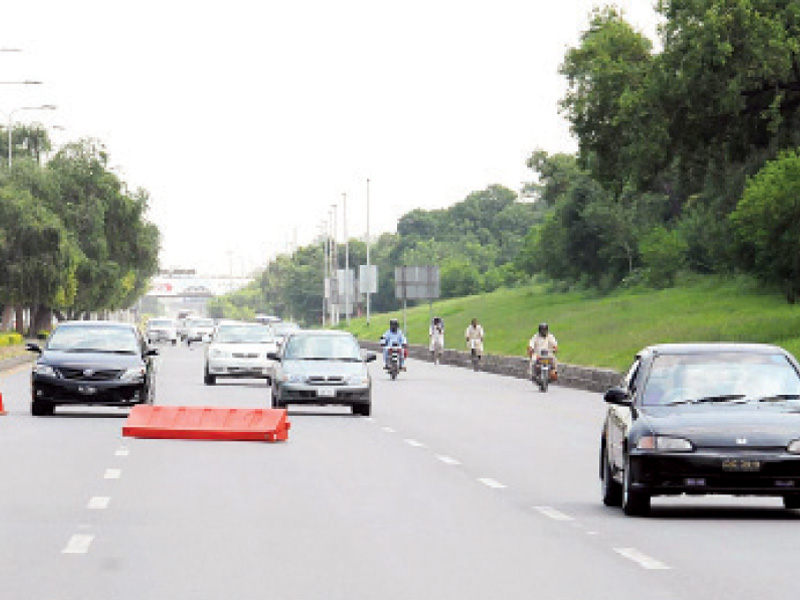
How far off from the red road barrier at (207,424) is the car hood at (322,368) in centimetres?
584

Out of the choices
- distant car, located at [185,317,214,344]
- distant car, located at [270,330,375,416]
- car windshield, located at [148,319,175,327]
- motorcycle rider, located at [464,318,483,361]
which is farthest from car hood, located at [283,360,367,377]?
car windshield, located at [148,319,175,327]

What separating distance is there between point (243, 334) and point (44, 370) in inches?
750

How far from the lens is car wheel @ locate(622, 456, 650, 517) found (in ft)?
52.9

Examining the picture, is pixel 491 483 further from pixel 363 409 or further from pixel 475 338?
pixel 475 338

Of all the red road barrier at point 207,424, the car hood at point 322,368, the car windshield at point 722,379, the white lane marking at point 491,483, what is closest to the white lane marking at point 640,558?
the car windshield at point 722,379

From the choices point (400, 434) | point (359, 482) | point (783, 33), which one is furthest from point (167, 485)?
point (783, 33)

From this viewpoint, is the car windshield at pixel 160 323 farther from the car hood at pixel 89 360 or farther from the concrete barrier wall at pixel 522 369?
the car hood at pixel 89 360

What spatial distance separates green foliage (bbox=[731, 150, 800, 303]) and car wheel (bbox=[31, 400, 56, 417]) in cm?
2585

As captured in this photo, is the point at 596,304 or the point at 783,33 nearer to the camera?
the point at 783,33

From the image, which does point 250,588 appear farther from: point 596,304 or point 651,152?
point 596,304

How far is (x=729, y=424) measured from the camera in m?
15.9

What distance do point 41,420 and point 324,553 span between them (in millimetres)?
18664

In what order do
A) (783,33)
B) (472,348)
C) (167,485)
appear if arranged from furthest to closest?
1. (472,348)
2. (783,33)
3. (167,485)

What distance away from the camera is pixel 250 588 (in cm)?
1135
